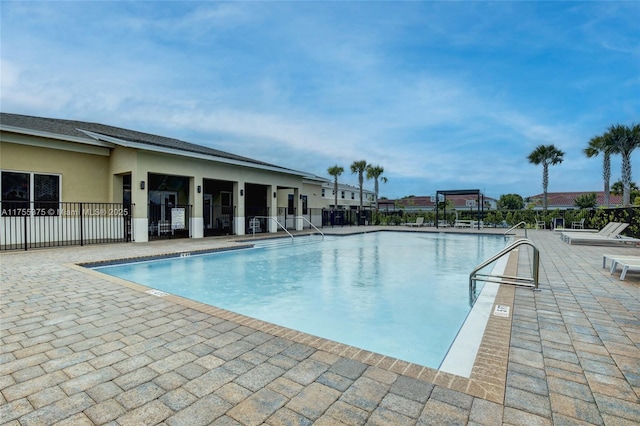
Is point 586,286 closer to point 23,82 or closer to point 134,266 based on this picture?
point 134,266

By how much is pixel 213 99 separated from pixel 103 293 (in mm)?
16508

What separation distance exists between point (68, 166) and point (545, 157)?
108ft

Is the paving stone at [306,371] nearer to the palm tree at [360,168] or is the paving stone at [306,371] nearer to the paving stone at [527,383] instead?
the paving stone at [527,383]

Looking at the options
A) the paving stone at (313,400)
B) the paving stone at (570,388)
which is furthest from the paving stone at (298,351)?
the paving stone at (570,388)

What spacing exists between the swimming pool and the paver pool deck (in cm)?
113

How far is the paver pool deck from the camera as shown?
1.89 meters

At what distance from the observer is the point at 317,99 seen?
21.4m

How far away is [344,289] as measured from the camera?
6527mm

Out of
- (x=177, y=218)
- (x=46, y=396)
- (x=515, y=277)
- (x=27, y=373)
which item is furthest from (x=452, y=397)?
(x=177, y=218)

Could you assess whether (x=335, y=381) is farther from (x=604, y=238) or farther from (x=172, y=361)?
(x=604, y=238)

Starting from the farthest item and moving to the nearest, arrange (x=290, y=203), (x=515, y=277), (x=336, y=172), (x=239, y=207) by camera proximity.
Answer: (x=336, y=172)
(x=290, y=203)
(x=239, y=207)
(x=515, y=277)

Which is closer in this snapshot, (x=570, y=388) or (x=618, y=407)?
(x=618, y=407)

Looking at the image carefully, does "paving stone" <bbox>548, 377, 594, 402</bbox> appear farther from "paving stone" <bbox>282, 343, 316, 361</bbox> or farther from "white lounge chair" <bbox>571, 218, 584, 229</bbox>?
"white lounge chair" <bbox>571, 218, 584, 229</bbox>

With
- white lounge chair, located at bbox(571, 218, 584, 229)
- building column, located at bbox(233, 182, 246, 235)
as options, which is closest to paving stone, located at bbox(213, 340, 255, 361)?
building column, located at bbox(233, 182, 246, 235)
